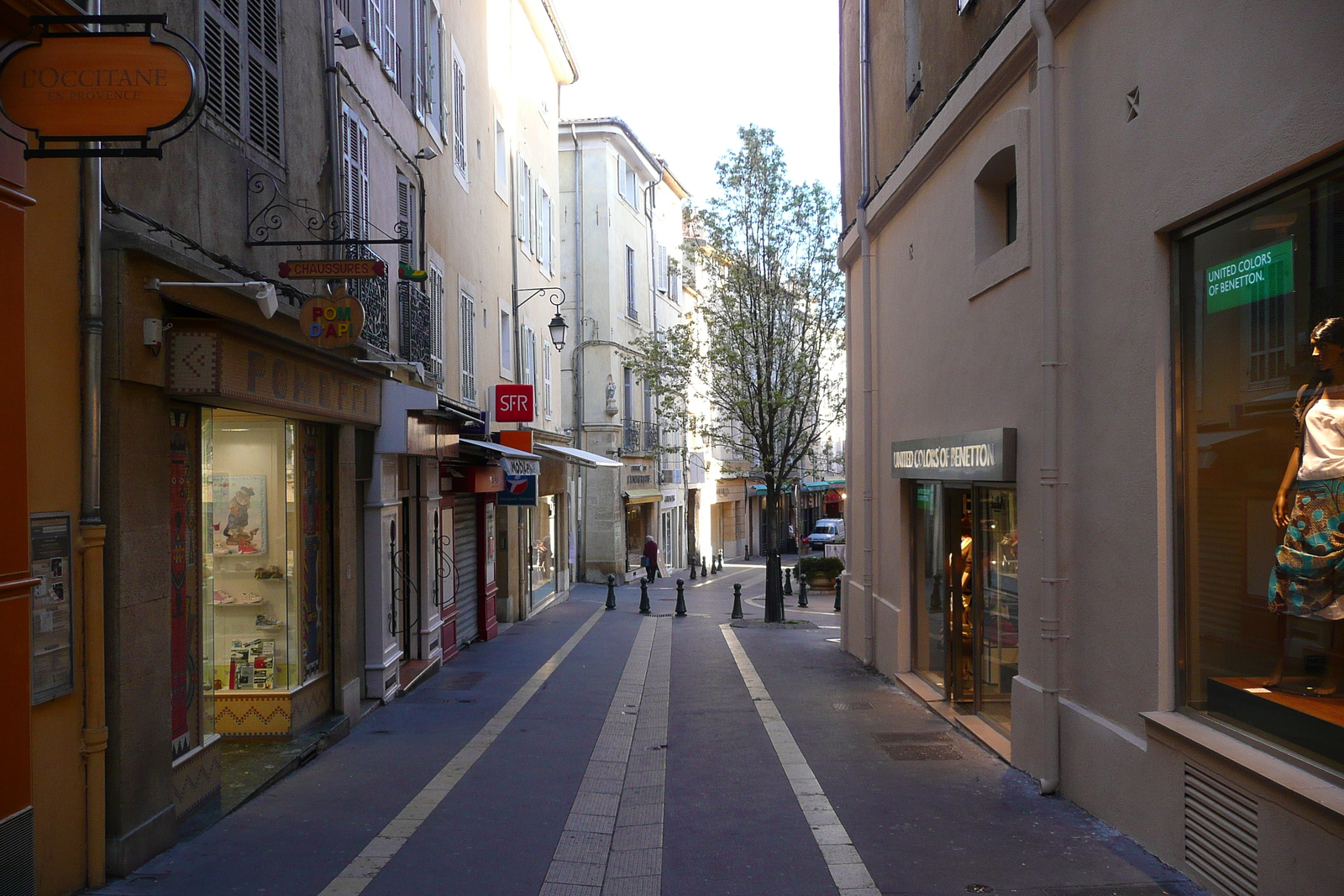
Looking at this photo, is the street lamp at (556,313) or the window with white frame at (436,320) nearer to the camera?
the window with white frame at (436,320)

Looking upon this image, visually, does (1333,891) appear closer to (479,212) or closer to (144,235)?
(144,235)

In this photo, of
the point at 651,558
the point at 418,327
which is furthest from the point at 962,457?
the point at 651,558

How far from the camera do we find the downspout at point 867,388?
14008 mm

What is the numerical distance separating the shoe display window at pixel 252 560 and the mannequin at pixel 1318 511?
7.25 meters

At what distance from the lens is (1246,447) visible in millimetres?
5352

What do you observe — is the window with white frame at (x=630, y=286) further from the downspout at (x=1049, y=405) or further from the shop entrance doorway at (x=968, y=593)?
the downspout at (x=1049, y=405)

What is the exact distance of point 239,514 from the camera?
8.93m

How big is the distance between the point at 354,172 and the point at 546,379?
47.4 ft

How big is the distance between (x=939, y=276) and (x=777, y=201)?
11.7 meters

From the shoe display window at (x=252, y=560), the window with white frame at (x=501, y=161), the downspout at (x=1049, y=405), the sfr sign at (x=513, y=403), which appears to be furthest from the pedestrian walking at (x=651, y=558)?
the downspout at (x=1049, y=405)

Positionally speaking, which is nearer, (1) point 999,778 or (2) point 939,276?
(1) point 999,778

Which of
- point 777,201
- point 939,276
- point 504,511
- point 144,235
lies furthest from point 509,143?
point 144,235

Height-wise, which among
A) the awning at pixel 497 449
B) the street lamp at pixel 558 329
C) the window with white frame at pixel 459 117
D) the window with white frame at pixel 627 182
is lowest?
the awning at pixel 497 449

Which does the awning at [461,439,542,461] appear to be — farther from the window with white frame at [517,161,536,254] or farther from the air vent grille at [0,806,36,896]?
the air vent grille at [0,806,36,896]
